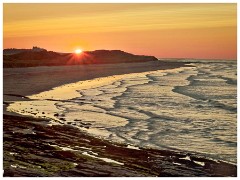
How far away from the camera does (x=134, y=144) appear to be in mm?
11703

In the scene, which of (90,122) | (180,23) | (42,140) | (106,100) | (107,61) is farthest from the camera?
(107,61)

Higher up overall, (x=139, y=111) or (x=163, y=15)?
(x=163, y=15)

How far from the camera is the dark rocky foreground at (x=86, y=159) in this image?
8.68 metres

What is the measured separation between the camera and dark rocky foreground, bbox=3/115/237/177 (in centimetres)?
868

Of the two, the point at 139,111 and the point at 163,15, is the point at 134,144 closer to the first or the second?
the point at 163,15

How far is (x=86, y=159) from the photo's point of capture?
9.52 m

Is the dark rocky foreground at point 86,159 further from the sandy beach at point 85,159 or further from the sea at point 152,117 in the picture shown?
the sea at point 152,117

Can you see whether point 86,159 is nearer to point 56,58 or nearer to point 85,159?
point 85,159

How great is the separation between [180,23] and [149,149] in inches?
155

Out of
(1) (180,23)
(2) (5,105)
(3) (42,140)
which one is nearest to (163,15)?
(1) (180,23)

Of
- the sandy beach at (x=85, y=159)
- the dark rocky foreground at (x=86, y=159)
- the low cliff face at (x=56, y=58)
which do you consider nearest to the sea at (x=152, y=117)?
the sandy beach at (x=85, y=159)

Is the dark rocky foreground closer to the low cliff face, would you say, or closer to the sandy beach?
the sandy beach

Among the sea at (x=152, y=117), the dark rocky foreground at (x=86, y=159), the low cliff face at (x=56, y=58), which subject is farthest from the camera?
the low cliff face at (x=56, y=58)

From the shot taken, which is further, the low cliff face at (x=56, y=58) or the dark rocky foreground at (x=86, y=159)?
the low cliff face at (x=56, y=58)
